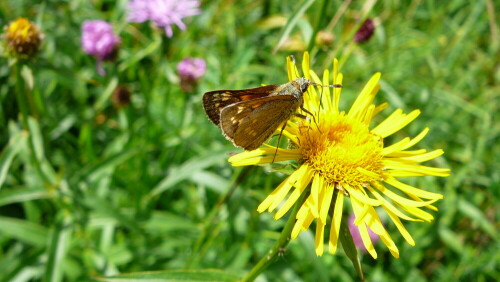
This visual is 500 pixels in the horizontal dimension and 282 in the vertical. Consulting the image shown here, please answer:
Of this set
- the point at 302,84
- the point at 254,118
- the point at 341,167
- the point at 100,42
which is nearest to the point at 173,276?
the point at 254,118

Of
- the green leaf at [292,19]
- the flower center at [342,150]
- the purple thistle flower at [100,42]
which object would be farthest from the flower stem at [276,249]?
the purple thistle flower at [100,42]

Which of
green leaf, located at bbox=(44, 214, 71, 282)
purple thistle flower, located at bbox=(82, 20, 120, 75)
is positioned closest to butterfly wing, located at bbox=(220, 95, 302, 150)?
green leaf, located at bbox=(44, 214, 71, 282)

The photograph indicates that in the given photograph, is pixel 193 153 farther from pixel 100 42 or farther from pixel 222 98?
pixel 222 98

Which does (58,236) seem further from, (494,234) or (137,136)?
(494,234)

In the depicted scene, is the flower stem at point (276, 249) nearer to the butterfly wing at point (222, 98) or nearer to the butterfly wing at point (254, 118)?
the butterfly wing at point (254, 118)

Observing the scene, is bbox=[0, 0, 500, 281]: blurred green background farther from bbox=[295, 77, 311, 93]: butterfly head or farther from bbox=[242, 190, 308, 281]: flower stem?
bbox=[242, 190, 308, 281]: flower stem

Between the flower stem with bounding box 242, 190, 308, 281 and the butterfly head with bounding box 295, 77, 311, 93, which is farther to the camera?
the butterfly head with bounding box 295, 77, 311, 93

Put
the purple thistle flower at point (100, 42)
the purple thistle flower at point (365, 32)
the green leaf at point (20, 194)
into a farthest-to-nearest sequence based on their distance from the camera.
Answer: the purple thistle flower at point (100, 42)
the purple thistle flower at point (365, 32)
the green leaf at point (20, 194)
